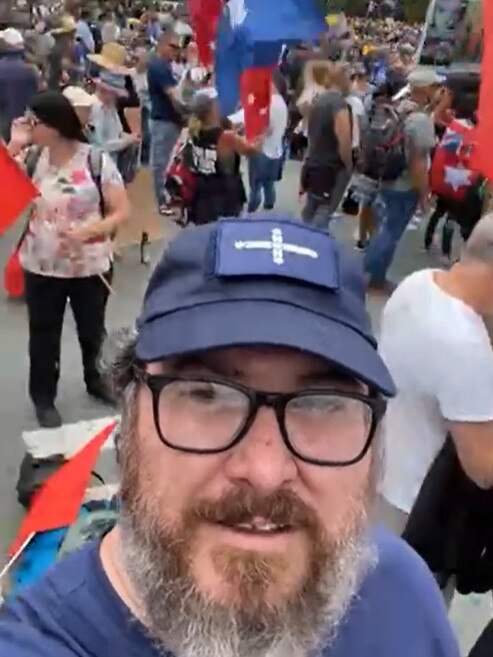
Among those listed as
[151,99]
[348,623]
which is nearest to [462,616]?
[348,623]

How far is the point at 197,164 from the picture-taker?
6.42 metres

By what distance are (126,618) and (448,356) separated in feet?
4.26

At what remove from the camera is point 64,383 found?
5.16 meters

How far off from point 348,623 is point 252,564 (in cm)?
22

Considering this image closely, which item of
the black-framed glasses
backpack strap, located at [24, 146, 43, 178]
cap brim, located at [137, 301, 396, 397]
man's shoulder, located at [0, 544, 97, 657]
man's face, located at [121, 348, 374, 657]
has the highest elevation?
cap brim, located at [137, 301, 396, 397]

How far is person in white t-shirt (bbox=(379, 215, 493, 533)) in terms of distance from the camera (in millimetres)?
2270

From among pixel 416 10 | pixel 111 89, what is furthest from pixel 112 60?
pixel 416 10

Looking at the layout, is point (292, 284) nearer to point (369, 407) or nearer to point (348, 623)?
point (369, 407)

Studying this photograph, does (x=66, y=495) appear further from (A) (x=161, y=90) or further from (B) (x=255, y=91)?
(A) (x=161, y=90)

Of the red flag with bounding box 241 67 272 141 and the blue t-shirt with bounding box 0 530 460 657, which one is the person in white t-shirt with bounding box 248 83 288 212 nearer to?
the red flag with bounding box 241 67 272 141

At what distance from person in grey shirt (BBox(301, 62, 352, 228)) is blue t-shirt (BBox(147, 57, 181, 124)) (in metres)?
1.50

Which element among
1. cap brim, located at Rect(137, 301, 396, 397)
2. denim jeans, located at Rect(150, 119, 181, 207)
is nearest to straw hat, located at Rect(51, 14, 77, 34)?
denim jeans, located at Rect(150, 119, 181, 207)

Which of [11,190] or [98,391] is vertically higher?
[11,190]

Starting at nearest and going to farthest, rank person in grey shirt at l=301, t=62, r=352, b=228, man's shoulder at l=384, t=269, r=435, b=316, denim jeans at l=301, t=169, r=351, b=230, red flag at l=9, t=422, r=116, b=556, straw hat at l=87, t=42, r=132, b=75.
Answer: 1. man's shoulder at l=384, t=269, r=435, b=316
2. red flag at l=9, t=422, r=116, b=556
3. person in grey shirt at l=301, t=62, r=352, b=228
4. denim jeans at l=301, t=169, r=351, b=230
5. straw hat at l=87, t=42, r=132, b=75
